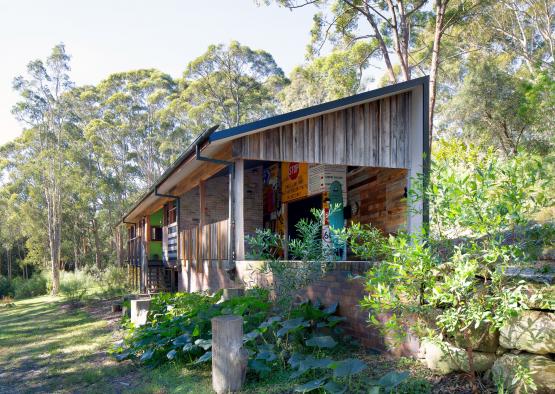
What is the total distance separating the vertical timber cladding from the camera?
830 cm

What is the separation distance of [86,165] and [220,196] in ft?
79.2

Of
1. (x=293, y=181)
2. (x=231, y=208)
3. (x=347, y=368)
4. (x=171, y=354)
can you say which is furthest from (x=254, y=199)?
(x=347, y=368)

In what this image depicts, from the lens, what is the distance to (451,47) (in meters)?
23.4

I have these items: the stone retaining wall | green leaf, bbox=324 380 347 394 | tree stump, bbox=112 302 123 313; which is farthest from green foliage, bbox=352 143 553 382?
tree stump, bbox=112 302 123 313

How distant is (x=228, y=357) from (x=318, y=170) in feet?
20.6

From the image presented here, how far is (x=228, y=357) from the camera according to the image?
4.82 m

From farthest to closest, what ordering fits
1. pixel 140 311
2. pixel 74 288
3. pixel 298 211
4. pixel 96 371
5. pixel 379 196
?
1. pixel 74 288
2. pixel 298 211
3. pixel 379 196
4. pixel 140 311
5. pixel 96 371

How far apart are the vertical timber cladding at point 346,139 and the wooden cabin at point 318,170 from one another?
19 mm

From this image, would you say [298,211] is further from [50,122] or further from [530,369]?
[50,122]

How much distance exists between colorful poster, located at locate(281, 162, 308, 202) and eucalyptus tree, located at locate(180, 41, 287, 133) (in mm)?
19698

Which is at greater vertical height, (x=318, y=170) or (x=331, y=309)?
(x=318, y=170)

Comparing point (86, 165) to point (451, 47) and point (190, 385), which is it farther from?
point (190, 385)

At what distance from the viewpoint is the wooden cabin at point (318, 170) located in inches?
321

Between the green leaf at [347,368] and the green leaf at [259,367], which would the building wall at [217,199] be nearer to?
the green leaf at [259,367]
